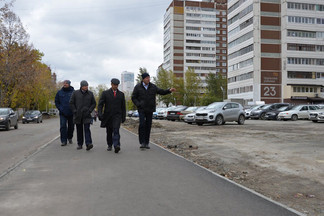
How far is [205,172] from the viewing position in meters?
5.65

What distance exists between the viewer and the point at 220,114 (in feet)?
69.2

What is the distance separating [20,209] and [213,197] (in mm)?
2285

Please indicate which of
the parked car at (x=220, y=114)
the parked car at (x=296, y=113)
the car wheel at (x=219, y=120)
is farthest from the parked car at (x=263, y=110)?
the car wheel at (x=219, y=120)

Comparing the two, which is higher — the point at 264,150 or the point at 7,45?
the point at 7,45

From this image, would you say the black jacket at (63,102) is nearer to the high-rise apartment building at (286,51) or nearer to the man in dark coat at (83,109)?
the man in dark coat at (83,109)

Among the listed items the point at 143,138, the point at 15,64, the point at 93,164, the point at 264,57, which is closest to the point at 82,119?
the point at 143,138

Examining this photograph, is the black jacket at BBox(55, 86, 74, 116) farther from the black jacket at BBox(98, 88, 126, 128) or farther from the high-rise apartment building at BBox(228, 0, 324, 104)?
the high-rise apartment building at BBox(228, 0, 324, 104)

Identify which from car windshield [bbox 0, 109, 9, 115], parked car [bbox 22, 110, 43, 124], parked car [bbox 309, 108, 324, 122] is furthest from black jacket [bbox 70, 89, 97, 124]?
parked car [bbox 22, 110, 43, 124]

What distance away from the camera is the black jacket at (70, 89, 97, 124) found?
842 cm

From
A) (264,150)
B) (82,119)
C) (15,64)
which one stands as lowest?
(264,150)

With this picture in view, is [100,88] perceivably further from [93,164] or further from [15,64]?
[93,164]

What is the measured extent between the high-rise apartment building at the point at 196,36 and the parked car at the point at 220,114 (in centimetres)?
9222

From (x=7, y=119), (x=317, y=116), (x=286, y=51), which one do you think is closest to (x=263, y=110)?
(x=317, y=116)

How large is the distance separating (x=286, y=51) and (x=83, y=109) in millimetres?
66972
